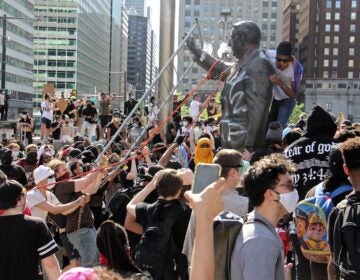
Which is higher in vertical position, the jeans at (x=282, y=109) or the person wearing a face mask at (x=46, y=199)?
the jeans at (x=282, y=109)

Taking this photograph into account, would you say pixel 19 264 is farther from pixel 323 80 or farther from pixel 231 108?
pixel 323 80

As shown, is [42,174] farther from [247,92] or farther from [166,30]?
[166,30]

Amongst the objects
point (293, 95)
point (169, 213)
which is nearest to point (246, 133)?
point (293, 95)

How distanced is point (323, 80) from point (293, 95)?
12824 cm

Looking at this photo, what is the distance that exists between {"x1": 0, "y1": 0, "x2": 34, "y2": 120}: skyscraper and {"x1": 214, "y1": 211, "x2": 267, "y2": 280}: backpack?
83685 millimetres

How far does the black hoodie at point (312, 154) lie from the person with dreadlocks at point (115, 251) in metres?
2.33

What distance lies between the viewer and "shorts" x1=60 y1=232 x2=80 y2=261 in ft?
23.5

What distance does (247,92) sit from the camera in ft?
26.9

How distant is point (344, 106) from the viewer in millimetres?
134750

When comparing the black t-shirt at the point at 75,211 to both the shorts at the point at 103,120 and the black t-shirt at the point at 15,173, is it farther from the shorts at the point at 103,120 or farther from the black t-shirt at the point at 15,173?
the shorts at the point at 103,120

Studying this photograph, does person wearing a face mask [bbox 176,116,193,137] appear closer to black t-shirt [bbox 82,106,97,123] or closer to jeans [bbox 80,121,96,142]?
jeans [bbox 80,121,96,142]

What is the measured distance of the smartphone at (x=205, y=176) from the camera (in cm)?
301

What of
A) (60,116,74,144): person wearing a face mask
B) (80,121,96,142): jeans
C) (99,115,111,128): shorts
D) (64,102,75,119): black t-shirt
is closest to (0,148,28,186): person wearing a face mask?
(60,116,74,144): person wearing a face mask

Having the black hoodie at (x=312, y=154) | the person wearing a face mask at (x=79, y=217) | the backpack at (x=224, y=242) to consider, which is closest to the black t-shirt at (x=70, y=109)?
the person wearing a face mask at (x=79, y=217)
